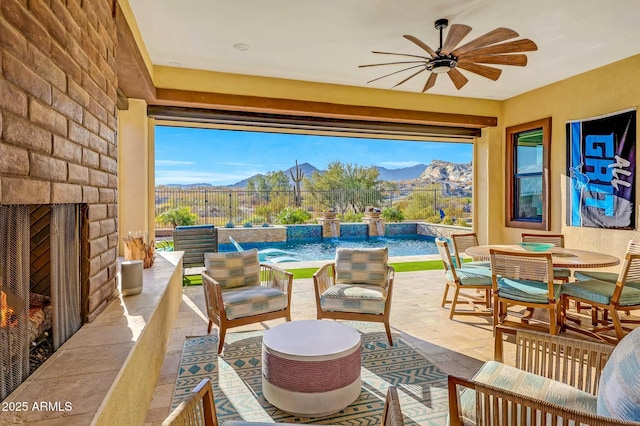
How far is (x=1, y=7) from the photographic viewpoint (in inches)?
A: 46.6

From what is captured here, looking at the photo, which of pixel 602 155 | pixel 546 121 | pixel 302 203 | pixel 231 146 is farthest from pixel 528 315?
pixel 231 146

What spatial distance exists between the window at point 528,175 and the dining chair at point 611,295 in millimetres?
2374

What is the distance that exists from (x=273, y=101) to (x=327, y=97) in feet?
2.75

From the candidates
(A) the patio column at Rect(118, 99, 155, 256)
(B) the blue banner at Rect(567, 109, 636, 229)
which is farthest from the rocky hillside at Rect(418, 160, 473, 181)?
(A) the patio column at Rect(118, 99, 155, 256)

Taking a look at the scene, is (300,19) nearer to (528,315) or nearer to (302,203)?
(528,315)


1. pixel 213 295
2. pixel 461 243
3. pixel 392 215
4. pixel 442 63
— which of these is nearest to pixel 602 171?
pixel 461 243

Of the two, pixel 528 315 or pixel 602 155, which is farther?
pixel 602 155

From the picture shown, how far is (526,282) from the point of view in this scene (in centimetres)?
348

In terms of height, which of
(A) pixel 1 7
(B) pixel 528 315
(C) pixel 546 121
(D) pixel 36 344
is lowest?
(B) pixel 528 315

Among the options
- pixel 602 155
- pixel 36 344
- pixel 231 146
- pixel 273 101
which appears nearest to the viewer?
pixel 36 344

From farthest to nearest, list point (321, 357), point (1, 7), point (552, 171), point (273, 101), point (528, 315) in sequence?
point (552, 171) → point (273, 101) → point (528, 315) → point (321, 357) → point (1, 7)

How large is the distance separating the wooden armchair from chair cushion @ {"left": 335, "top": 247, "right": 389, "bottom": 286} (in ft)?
5.85

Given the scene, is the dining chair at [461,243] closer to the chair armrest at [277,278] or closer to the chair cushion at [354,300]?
the chair cushion at [354,300]

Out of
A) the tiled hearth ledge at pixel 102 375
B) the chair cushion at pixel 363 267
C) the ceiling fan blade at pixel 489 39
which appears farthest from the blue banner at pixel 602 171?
the tiled hearth ledge at pixel 102 375
